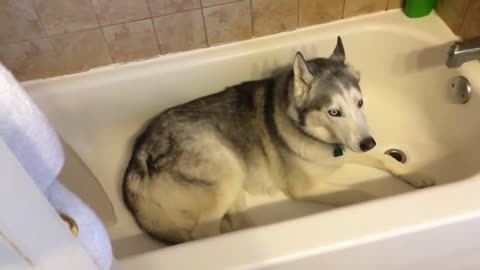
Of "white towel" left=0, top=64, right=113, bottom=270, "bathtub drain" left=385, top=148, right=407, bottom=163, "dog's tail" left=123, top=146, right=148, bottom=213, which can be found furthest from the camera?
"bathtub drain" left=385, top=148, right=407, bottom=163

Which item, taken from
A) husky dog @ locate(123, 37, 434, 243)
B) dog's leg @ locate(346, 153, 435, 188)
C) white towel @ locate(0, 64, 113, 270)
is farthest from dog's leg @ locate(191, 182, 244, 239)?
white towel @ locate(0, 64, 113, 270)

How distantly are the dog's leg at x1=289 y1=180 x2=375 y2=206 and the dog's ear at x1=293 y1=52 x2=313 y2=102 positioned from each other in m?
0.32

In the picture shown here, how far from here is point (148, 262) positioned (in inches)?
35.8

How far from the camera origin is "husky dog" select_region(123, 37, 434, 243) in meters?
1.18

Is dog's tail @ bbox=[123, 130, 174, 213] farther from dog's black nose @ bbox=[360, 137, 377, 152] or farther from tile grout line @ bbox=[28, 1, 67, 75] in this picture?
dog's black nose @ bbox=[360, 137, 377, 152]

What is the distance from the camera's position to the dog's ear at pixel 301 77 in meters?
1.15

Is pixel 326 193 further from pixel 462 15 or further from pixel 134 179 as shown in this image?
pixel 462 15

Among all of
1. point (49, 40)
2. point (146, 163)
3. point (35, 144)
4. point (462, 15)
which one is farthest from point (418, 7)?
point (35, 144)

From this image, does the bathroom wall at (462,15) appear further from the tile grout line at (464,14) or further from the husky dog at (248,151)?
the husky dog at (248,151)

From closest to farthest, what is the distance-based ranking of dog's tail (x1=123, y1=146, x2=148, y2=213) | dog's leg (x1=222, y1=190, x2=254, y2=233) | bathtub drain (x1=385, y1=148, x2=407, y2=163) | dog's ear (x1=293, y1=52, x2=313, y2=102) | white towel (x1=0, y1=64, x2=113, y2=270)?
white towel (x1=0, y1=64, x2=113, y2=270)
dog's ear (x1=293, y1=52, x2=313, y2=102)
dog's tail (x1=123, y1=146, x2=148, y2=213)
dog's leg (x1=222, y1=190, x2=254, y2=233)
bathtub drain (x1=385, y1=148, x2=407, y2=163)

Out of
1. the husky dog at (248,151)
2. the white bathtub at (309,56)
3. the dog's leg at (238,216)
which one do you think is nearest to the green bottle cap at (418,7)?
the white bathtub at (309,56)

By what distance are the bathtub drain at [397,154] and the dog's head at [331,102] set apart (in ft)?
1.36

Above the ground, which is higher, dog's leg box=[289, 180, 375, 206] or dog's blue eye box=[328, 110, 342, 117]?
dog's blue eye box=[328, 110, 342, 117]

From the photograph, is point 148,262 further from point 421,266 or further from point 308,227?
point 421,266
